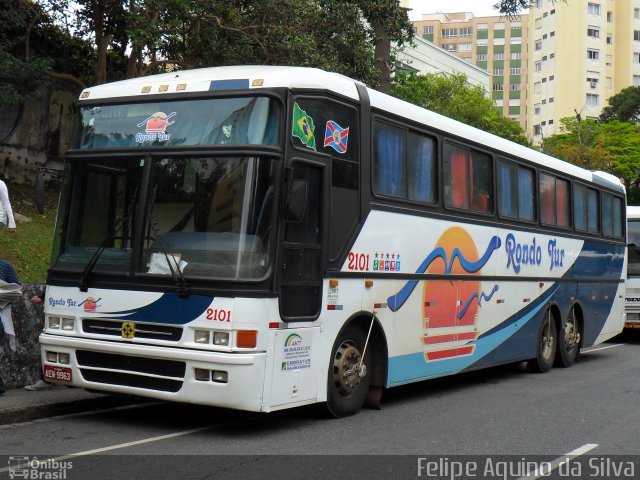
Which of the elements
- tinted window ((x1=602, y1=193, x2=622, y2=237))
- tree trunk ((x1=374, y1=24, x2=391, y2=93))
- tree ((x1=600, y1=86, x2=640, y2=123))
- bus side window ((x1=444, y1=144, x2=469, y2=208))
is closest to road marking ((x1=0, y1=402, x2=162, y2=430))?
bus side window ((x1=444, y1=144, x2=469, y2=208))

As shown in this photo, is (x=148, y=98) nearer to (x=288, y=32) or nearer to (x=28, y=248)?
(x=28, y=248)

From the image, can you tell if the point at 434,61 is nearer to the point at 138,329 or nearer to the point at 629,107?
the point at 629,107

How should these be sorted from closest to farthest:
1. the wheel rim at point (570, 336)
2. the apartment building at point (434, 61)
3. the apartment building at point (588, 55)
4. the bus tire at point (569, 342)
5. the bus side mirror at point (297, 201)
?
the bus side mirror at point (297, 201)
the bus tire at point (569, 342)
the wheel rim at point (570, 336)
the apartment building at point (434, 61)
the apartment building at point (588, 55)

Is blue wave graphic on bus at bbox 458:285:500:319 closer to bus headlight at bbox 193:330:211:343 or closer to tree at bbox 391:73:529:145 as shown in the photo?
bus headlight at bbox 193:330:211:343

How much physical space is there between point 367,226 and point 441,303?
208 centimetres

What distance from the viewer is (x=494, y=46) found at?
13612cm

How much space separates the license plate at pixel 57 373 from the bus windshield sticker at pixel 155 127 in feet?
7.50

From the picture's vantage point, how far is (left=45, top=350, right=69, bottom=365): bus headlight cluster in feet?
26.7

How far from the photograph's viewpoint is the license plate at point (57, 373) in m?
8.10

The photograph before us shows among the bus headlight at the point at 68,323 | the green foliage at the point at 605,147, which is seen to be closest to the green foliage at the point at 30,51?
the bus headlight at the point at 68,323

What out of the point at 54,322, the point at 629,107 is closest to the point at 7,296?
the point at 54,322

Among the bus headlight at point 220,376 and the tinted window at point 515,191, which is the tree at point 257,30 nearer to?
the tinted window at point 515,191

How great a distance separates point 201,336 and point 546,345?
27.2ft

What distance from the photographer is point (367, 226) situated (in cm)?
899
